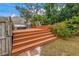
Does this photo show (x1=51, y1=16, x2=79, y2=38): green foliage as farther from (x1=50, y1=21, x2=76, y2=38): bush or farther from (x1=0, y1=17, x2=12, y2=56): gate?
(x1=0, y1=17, x2=12, y2=56): gate

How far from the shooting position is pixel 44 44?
9.44 feet

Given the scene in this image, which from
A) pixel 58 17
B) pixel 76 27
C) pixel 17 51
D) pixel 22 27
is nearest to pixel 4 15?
pixel 22 27

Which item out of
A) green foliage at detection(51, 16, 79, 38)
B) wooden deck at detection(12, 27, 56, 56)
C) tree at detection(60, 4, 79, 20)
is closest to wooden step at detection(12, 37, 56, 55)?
wooden deck at detection(12, 27, 56, 56)

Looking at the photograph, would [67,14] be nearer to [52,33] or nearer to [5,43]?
[52,33]

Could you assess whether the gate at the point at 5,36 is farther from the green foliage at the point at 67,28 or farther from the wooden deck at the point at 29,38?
the green foliage at the point at 67,28

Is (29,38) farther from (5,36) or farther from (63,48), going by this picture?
(63,48)

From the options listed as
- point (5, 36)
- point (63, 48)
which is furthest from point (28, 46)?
point (63, 48)

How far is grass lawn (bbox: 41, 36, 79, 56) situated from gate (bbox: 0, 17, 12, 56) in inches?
16.1

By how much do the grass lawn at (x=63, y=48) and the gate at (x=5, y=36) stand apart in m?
0.41

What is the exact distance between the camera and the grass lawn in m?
2.82

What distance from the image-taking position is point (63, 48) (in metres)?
2.83

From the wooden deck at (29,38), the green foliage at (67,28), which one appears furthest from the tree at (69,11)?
the wooden deck at (29,38)

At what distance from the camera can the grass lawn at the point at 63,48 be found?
282cm

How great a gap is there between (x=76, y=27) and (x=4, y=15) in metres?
0.87
